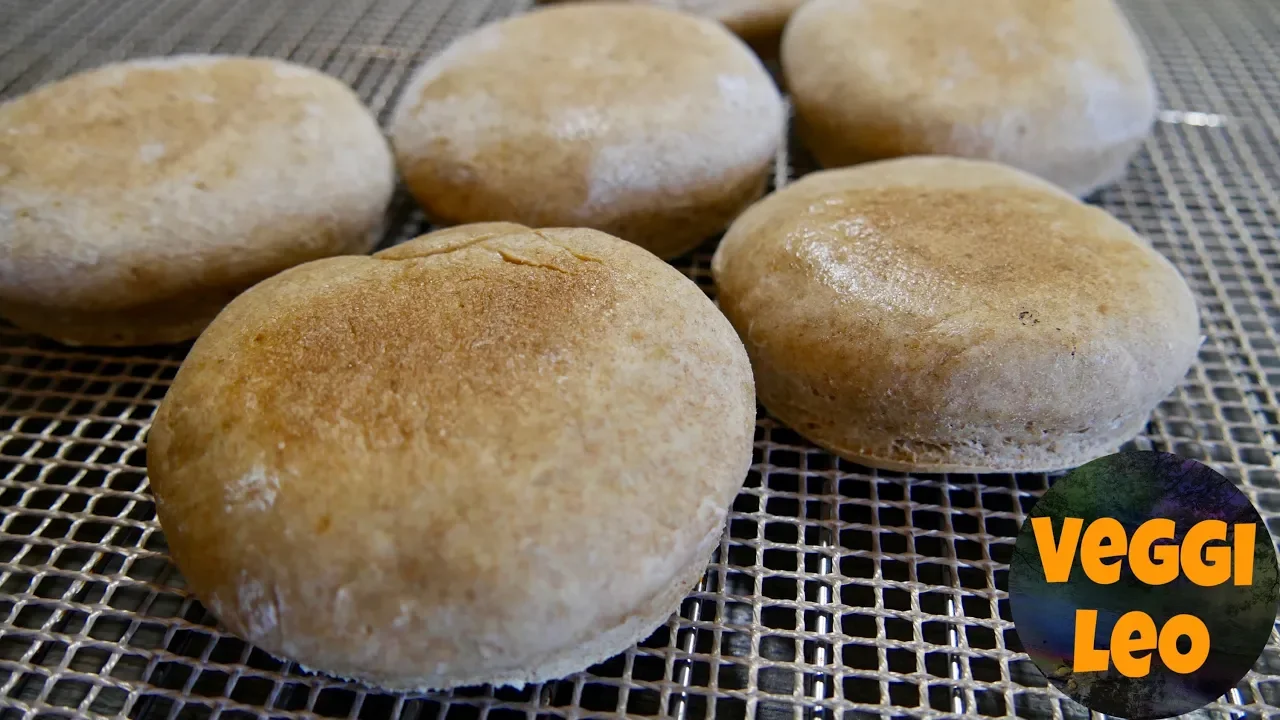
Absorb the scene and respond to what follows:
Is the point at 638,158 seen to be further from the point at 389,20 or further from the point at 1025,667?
the point at 389,20

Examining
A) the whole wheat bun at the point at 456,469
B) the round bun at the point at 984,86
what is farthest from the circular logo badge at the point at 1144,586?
the round bun at the point at 984,86

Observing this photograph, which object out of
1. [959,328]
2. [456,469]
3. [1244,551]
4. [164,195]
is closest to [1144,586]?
[1244,551]

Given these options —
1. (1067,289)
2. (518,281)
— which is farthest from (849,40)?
(518,281)

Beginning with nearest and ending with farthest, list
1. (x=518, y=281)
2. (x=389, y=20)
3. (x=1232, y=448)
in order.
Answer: (x=518, y=281), (x=1232, y=448), (x=389, y=20)

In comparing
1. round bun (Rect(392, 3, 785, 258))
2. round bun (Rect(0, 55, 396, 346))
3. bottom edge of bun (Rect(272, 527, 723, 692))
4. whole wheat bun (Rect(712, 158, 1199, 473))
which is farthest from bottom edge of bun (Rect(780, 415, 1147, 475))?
round bun (Rect(0, 55, 396, 346))

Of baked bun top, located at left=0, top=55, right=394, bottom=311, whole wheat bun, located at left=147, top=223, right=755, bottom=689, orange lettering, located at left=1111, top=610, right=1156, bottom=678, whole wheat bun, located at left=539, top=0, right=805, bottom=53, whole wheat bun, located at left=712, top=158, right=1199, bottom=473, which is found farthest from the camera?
whole wheat bun, located at left=539, top=0, right=805, bottom=53

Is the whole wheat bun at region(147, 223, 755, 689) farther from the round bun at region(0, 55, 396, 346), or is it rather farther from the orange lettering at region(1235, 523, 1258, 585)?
the orange lettering at region(1235, 523, 1258, 585)
